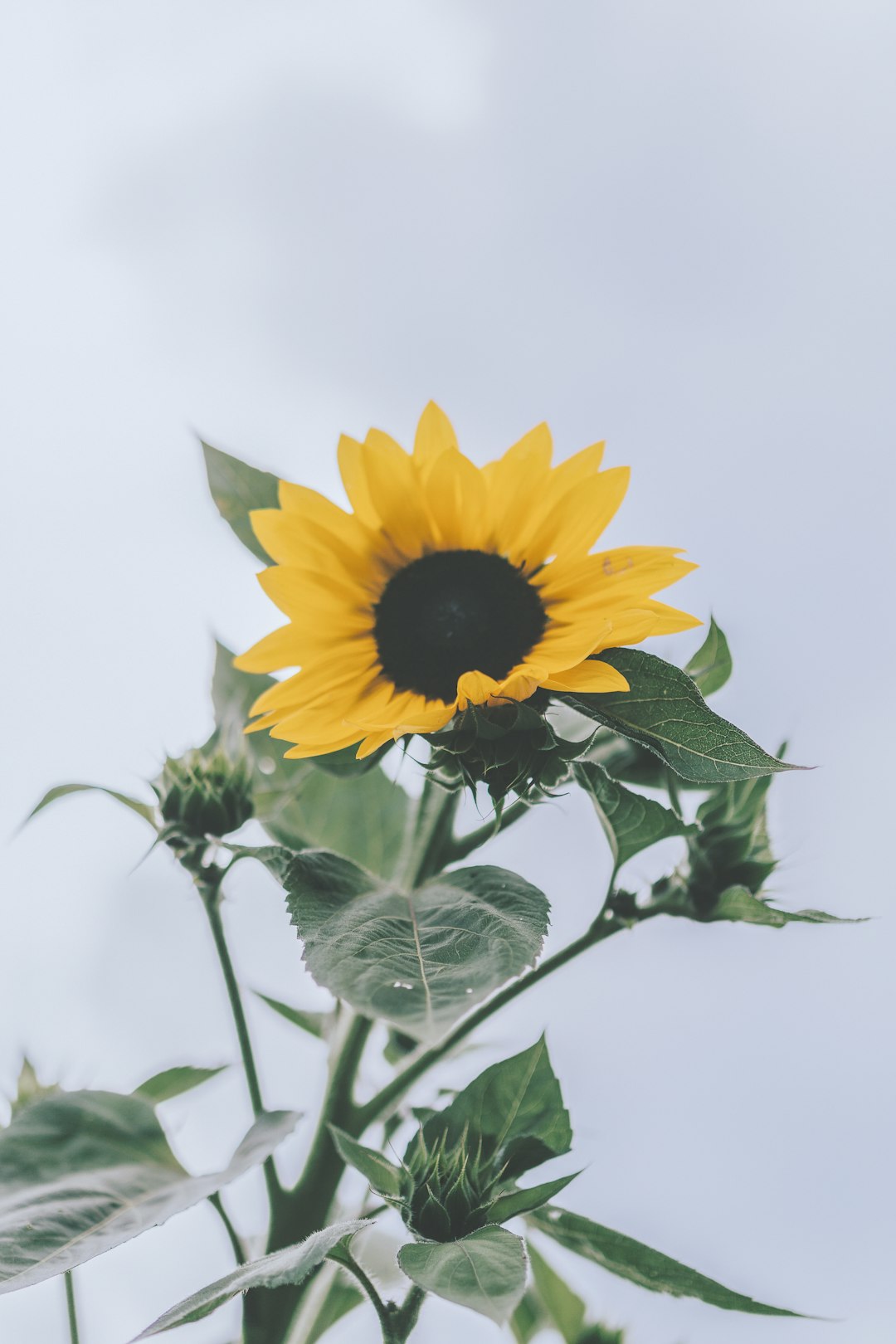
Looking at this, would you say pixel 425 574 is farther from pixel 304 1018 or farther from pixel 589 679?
pixel 304 1018

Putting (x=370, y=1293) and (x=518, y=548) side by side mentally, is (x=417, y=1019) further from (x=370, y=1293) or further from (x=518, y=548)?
(x=518, y=548)

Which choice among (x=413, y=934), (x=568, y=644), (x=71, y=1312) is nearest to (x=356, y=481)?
(x=568, y=644)

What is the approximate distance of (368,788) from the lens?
0.90 m

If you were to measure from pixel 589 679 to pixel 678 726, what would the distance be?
55 mm

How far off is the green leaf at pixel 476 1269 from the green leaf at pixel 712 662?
0.36 metres

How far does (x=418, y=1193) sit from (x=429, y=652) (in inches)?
12.7

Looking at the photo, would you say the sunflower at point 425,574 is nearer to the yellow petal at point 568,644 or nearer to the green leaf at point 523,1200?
the yellow petal at point 568,644

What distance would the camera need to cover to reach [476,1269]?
1.70ft

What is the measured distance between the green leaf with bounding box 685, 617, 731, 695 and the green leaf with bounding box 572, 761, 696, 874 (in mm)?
94

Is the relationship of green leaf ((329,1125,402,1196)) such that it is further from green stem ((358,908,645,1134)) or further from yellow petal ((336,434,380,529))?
yellow petal ((336,434,380,529))

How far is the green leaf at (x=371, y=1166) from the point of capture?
614 millimetres

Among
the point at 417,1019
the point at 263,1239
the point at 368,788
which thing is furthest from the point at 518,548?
the point at 263,1239

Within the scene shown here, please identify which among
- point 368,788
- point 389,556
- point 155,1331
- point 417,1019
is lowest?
point 155,1331

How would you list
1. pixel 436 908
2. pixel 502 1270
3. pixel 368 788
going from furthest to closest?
pixel 368 788
pixel 436 908
pixel 502 1270
